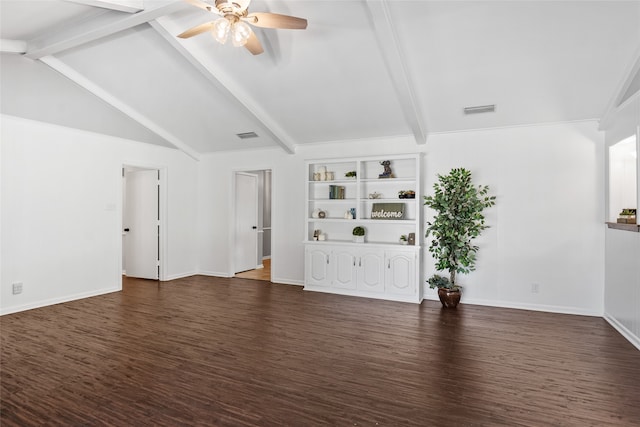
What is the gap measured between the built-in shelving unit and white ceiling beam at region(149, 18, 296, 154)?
0.70 m

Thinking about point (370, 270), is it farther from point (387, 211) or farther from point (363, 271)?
point (387, 211)

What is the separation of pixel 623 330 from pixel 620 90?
258cm

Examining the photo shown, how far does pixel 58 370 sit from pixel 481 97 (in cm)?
516

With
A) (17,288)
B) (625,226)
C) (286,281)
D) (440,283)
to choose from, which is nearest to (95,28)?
(17,288)

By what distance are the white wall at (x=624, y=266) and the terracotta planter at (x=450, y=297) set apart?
5.61 ft

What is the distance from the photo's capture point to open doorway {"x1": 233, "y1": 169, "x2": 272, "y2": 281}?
24.0 ft

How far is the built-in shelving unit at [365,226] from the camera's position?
17.4 ft

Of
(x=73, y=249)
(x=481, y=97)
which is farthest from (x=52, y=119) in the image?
(x=481, y=97)

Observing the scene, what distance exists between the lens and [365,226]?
5.93 m

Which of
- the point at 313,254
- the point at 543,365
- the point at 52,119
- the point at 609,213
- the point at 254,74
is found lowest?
the point at 543,365

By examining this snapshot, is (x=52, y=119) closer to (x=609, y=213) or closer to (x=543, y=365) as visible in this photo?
(x=543, y=365)

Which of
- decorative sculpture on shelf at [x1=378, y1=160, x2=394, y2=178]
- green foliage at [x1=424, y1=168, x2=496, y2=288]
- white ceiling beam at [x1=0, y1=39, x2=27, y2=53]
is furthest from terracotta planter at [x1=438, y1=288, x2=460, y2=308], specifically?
white ceiling beam at [x1=0, y1=39, x2=27, y2=53]

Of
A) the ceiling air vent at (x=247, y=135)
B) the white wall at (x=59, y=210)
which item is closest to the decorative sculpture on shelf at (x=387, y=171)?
the ceiling air vent at (x=247, y=135)

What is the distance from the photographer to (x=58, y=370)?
2945mm
